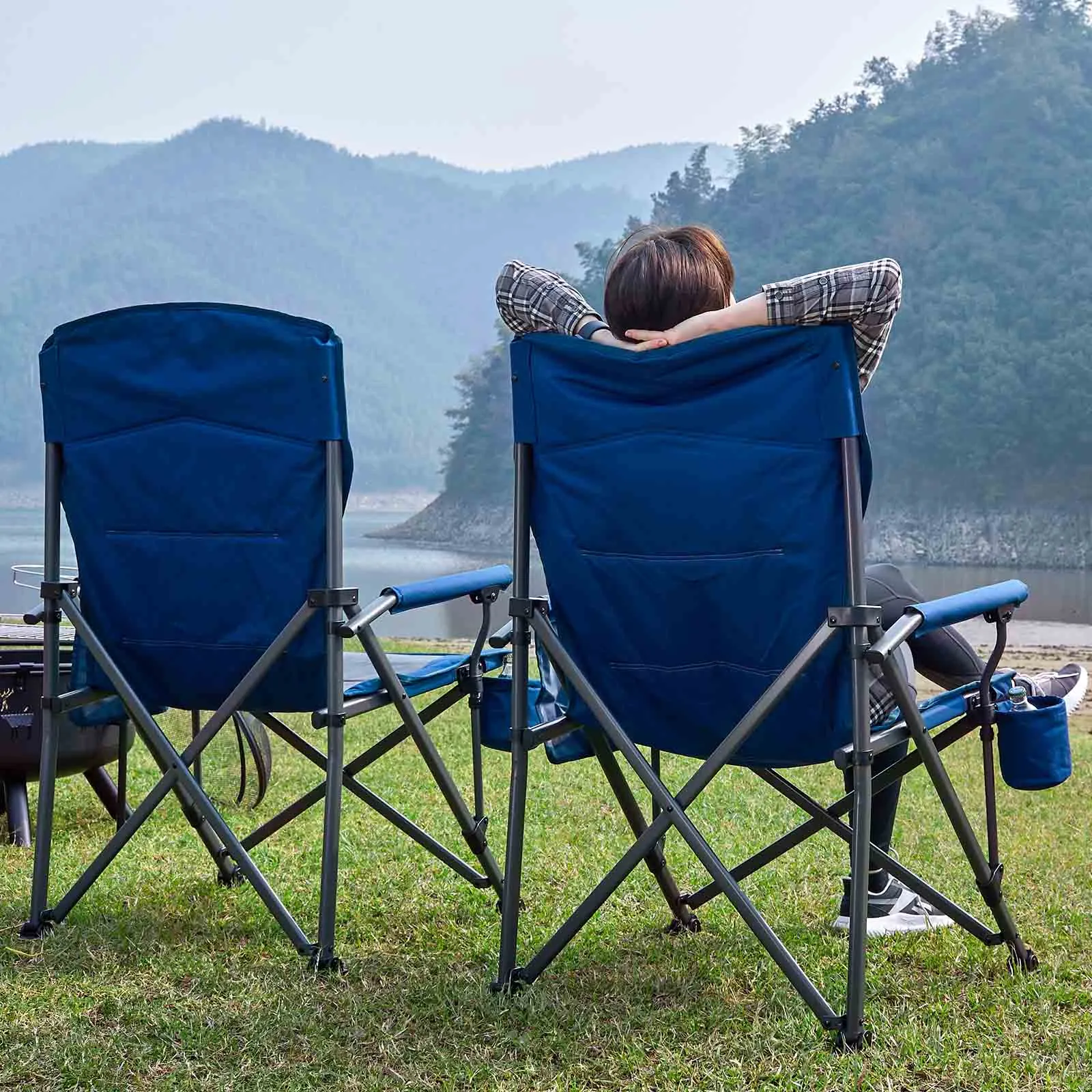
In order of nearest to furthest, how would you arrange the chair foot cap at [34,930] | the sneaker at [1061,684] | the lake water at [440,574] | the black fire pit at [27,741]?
the chair foot cap at [34,930]
the sneaker at [1061,684]
the black fire pit at [27,741]
the lake water at [440,574]

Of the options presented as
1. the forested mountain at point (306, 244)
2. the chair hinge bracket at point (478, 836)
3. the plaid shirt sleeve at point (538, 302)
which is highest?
the forested mountain at point (306, 244)

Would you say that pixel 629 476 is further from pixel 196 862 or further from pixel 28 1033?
pixel 196 862

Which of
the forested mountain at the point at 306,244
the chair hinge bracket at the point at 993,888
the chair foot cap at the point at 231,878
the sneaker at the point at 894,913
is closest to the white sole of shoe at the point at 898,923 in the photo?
the sneaker at the point at 894,913

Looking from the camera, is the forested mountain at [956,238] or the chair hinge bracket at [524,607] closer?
the chair hinge bracket at [524,607]

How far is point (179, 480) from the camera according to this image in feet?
7.32

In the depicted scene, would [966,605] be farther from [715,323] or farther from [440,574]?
[440,574]

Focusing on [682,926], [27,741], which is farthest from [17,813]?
[682,926]

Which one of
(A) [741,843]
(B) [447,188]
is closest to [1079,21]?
(A) [741,843]

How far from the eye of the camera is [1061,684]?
97.6 inches

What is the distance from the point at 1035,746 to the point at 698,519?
0.67 m

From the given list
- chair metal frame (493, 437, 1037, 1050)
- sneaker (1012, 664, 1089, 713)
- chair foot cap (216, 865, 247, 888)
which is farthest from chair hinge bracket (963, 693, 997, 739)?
chair foot cap (216, 865, 247, 888)

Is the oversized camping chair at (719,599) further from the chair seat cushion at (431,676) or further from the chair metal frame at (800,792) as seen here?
the chair seat cushion at (431,676)

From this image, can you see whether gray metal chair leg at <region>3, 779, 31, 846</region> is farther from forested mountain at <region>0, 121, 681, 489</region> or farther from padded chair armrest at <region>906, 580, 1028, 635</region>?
forested mountain at <region>0, 121, 681, 489</region>

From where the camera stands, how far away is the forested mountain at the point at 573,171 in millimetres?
176875
